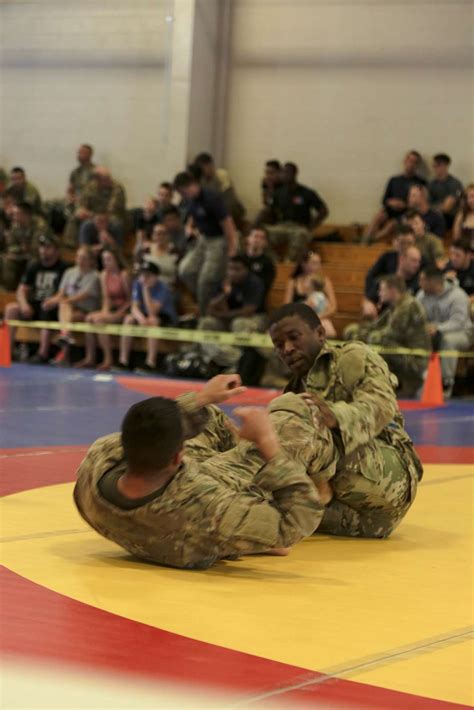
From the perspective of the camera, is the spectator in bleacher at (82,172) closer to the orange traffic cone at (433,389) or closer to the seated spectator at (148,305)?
the seated spectator at (148,305)

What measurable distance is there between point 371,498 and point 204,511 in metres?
1.02

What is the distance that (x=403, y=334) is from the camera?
12.3 metres

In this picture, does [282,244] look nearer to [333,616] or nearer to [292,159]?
[292,159]

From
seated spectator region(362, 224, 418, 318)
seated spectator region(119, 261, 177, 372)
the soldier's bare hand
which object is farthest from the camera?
seated spectator region(119, 261, 177, 372)

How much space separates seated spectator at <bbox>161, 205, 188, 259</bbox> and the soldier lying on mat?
11283 millimetres

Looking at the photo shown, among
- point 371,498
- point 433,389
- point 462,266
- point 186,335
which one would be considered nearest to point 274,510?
point 371,498

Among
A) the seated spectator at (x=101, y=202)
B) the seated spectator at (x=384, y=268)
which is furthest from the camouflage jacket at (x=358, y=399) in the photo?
the seated spectator at (x=101, y=202)

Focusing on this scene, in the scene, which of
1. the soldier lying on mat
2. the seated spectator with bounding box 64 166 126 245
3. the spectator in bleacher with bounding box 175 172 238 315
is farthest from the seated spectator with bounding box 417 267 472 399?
the soldier lying on mat

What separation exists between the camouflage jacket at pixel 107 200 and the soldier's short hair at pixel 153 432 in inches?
565

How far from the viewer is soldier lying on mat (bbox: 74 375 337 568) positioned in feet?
12.5

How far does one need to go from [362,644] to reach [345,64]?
16.1 meters

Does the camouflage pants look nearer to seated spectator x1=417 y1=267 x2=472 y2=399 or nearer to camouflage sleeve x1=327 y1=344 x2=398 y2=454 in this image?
camouflage sleeve x1=327 y1=344 x2=398 y2=454

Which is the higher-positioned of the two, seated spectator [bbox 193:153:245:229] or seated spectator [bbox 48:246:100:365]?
seated spectator [bbox 193:153:245:229]

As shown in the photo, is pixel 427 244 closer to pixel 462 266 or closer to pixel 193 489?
pixel 462 266
